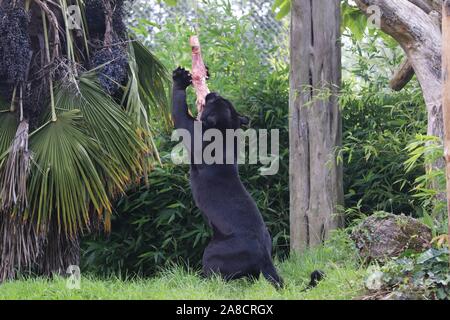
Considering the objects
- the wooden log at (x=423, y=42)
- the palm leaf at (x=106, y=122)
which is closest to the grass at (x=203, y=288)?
the wooden log at (x=423, y=42)

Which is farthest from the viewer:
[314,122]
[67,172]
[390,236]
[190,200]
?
[190,200]

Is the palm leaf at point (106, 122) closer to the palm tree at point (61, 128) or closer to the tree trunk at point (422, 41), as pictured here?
the palm tree at point (61, 128)

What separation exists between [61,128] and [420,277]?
3.47 m

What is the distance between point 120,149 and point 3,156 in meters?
1.03

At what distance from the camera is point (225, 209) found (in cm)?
633

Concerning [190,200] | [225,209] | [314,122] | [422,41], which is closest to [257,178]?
[190,200]

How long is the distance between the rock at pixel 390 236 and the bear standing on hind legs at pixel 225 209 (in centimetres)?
72

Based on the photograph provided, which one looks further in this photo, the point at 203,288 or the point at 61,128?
the point at 61,128

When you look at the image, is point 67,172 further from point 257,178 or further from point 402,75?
point 402,75

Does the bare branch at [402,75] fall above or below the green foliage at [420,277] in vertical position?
above

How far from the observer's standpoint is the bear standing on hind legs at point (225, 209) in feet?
20.1

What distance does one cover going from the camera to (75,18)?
25.4 ft

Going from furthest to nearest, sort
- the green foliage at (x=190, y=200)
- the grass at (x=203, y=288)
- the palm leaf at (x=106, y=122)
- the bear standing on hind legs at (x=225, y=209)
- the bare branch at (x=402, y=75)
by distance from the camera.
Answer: the green foliage at (x=190, y=200), the bare branch at (x=402, y=75), the palm leaf at (x=106, y=122), the bear standing on hind legs at (x=225, y=209), the grass at (x=203, y=288)

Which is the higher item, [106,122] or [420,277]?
[106,122]
